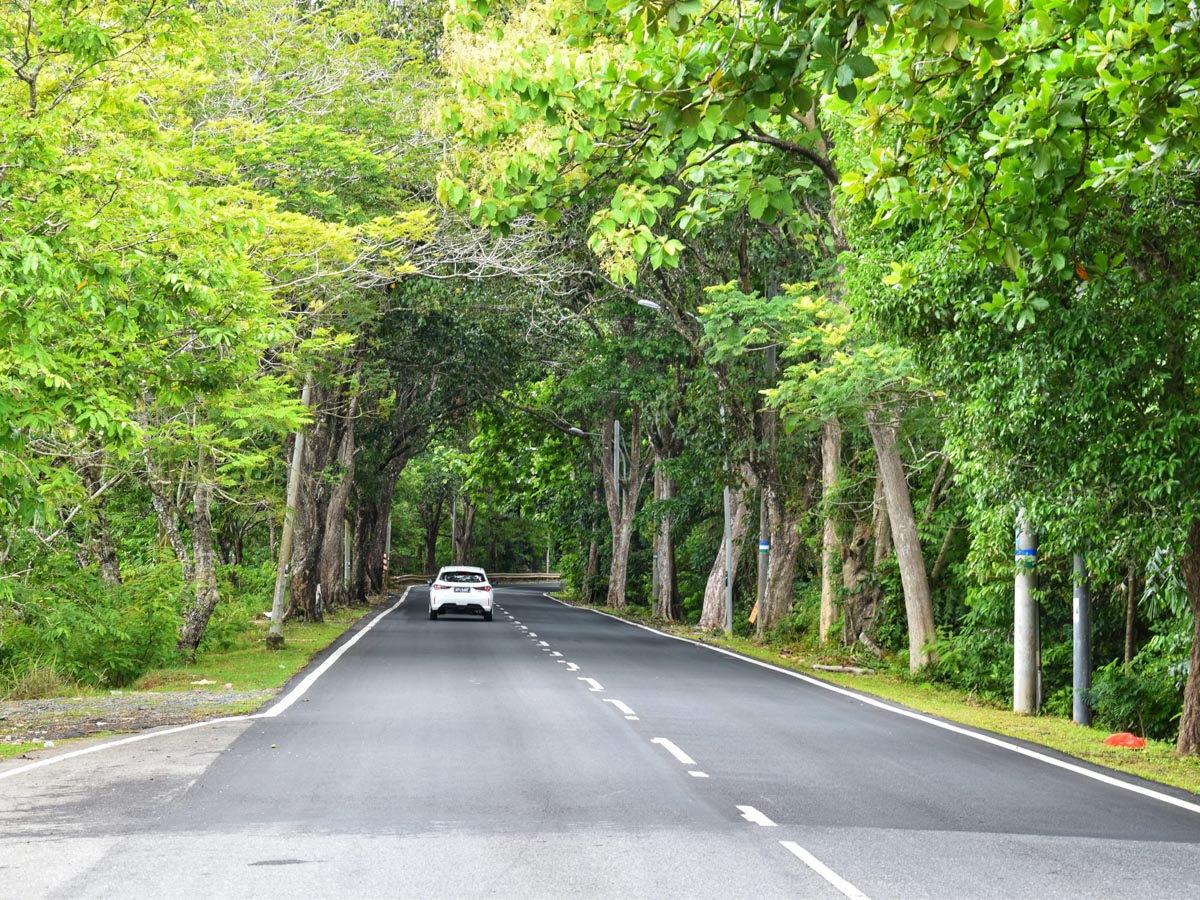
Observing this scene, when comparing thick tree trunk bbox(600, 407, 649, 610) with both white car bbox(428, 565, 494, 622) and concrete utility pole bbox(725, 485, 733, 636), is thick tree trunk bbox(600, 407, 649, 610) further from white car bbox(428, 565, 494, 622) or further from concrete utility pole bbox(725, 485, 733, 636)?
concrete utility pole bbox(725, 485, 733, 636)

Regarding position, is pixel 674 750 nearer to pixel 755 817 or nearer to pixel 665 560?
pixel 755 817

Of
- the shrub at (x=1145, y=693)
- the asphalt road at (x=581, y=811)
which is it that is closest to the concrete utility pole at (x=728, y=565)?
the shrub at (x=1145, y=693)

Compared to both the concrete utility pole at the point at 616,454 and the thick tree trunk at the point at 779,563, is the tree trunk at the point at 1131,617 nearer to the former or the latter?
the thick tree trunk at the point at 779,563

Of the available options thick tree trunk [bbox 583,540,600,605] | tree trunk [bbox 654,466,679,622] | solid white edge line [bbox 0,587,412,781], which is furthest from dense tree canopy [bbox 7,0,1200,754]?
thick tree trunk [bbox 583,540,600,605]

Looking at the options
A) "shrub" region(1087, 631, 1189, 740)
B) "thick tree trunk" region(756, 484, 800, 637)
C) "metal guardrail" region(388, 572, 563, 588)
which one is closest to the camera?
"shrub" region(1087, 631, 1189, 740)

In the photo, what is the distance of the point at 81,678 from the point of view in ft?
69.1

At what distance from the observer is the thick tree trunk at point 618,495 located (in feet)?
161

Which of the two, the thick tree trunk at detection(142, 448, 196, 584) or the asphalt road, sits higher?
the thick tree trunk at detection(142, 448, 196, 584)

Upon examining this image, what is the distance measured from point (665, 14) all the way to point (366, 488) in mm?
41683

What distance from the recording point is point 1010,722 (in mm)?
17172

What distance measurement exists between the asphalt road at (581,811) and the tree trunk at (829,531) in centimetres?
1172

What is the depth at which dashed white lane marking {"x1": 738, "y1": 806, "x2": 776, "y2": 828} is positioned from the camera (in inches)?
356

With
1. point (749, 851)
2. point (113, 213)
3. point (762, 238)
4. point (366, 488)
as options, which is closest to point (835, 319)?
point (762, 238)

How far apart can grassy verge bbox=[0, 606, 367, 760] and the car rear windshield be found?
33.0 ft
